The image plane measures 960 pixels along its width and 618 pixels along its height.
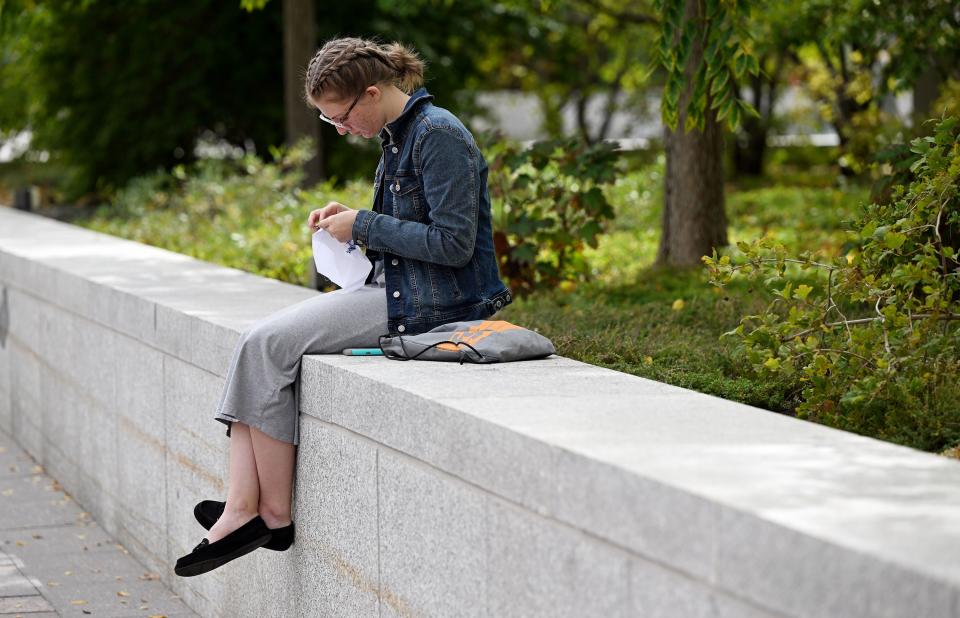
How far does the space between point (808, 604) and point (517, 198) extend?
18.5ft

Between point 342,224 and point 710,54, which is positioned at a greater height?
point 710,54

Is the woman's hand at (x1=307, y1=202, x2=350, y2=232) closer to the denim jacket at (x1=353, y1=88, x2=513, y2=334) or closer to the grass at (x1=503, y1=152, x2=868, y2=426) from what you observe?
the denim jacket at (x1=353, y1=88, x2=513, y2=334)

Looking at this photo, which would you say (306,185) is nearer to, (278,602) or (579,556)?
(278,602)

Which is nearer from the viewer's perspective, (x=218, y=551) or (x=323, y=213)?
(x=218, y=551)

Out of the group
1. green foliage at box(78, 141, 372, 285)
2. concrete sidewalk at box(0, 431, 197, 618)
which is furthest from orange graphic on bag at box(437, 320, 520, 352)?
green foliage at box(78, 141, 372, 285)

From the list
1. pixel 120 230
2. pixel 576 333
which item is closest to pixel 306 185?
pixel 120 230

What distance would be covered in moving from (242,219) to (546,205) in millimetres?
4245

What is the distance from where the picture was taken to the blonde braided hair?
4.09 meters

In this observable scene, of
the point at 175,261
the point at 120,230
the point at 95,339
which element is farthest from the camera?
the point at 120,230

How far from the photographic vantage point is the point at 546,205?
7.72 m

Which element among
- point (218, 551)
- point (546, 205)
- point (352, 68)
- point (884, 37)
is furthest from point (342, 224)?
point (884, 37)

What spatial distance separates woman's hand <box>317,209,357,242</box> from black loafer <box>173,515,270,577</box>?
0.95 meters

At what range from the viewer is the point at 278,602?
14.3 ft

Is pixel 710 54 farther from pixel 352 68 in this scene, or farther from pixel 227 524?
pixel 227 524
